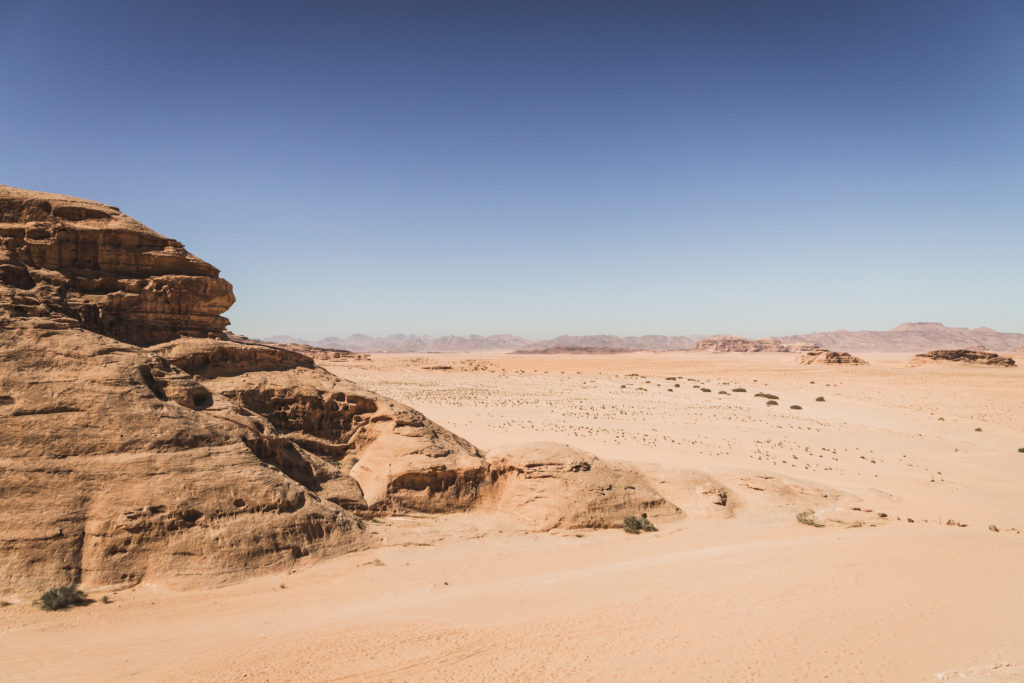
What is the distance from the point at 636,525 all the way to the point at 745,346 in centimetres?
16010

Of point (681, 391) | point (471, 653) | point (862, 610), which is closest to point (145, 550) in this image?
point (471, 653)

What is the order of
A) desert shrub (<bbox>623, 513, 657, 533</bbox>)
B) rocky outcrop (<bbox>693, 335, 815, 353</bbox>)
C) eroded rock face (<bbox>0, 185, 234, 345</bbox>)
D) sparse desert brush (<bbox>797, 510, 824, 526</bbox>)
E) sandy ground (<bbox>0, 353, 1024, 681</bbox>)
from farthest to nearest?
rocky outcrop (<bbox>693, 335, 815, 353</bbox>) < sparse desert brush (<bbox>797, 510, 824, 526</bbox>) < desert shrub (<bbox>623, 513, 657, 533</bbox>) < eroded rock face (<bbox>0, 185, 234, 345</bbox>) < sandy ground (<bbox>0, 353, 1024, 681</bbox>)

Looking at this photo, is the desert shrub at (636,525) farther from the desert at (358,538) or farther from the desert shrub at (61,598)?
the desert shrub at (61,598)

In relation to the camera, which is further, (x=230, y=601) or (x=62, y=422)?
(x=62, y=422)

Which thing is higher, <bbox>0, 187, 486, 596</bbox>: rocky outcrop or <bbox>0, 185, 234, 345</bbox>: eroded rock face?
<bbox>0, 185, 234, 345</bbox>: eroded rock face

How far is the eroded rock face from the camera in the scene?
1205 centimetres

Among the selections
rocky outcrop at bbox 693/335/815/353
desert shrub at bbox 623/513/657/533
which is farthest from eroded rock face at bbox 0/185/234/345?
rocky outcrop at bbox 693/335/815/353

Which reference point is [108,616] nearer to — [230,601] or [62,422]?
[230,601]

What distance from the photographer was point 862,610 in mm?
8609

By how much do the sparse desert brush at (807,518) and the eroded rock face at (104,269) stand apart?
1627 cm

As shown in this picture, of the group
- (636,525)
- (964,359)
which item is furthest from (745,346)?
(636,525)

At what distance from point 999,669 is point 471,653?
6371 millimetres

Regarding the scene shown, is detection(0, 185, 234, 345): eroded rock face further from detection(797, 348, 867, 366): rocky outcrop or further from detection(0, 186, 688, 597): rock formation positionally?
detection(797, 348, 867, 366): rocky outcrop

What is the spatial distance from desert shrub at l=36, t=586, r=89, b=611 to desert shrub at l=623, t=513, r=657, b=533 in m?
10.0
